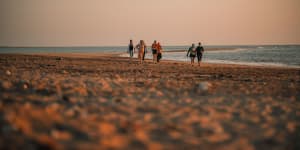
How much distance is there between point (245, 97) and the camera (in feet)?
25.7

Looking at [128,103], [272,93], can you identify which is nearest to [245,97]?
[272,93]

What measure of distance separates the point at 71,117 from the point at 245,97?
492 cm

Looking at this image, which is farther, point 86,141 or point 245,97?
point 245,97

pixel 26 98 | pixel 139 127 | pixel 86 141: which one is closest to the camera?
pixel 86 141

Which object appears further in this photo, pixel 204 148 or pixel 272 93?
pixel 272 93

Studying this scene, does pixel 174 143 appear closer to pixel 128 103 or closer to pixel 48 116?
pixel 48 116

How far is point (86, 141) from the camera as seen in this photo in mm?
3754

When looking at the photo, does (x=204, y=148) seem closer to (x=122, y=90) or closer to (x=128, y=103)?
(x=128, y=103)

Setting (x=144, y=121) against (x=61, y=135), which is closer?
(x=61, y=135)

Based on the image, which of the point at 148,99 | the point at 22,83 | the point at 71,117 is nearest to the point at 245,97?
the point at 148,99

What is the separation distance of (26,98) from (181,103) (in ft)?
11.3

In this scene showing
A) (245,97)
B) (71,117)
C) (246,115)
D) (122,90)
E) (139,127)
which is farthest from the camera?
(122,90)

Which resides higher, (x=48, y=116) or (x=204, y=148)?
(x=48, y=116)

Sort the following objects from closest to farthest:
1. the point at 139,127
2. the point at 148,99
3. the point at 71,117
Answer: the point at 139,127 → the point at 71,117 → the point at 148,99
